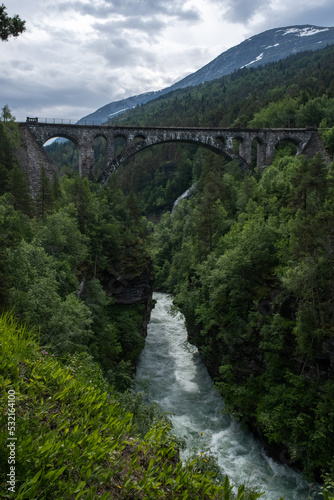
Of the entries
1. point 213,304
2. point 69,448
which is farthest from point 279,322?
point 69,448

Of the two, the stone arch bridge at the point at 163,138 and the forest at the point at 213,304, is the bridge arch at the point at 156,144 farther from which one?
the forest at the point at 213,304

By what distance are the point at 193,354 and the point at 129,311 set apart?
7190 millimetres

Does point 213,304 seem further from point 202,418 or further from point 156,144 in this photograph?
point 156,144

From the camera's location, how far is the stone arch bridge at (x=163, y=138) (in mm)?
49656

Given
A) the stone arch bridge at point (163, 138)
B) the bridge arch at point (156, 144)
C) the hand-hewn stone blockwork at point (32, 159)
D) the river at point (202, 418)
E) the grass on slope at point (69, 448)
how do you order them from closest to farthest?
the grass on slope at point (69, 448) < the river at point (202, 418) < the hand-hewn stone blockwork at point (32, 159) < the stone arch bridge at point (163, 138) < the bridge arch at point (156, 144)

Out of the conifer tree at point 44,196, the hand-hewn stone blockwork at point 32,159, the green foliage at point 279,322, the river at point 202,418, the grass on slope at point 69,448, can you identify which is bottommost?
the river at point 202,418

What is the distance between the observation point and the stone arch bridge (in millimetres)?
49656

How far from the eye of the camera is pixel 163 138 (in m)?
54.7

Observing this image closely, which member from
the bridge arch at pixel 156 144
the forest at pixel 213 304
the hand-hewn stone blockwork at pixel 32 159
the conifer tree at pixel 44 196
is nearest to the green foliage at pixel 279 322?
the forest at pixel 213 304

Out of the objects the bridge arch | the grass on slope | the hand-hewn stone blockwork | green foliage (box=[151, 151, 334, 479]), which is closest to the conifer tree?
the hand-hewn stone blockwork

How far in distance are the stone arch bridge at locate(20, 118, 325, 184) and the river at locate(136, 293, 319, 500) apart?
28.2 meters

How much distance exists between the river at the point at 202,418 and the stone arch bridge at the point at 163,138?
28249 mm

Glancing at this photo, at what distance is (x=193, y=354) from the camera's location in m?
32.9

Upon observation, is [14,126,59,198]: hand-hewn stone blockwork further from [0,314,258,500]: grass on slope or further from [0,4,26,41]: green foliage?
[0,314,258,500]: grass on slope
